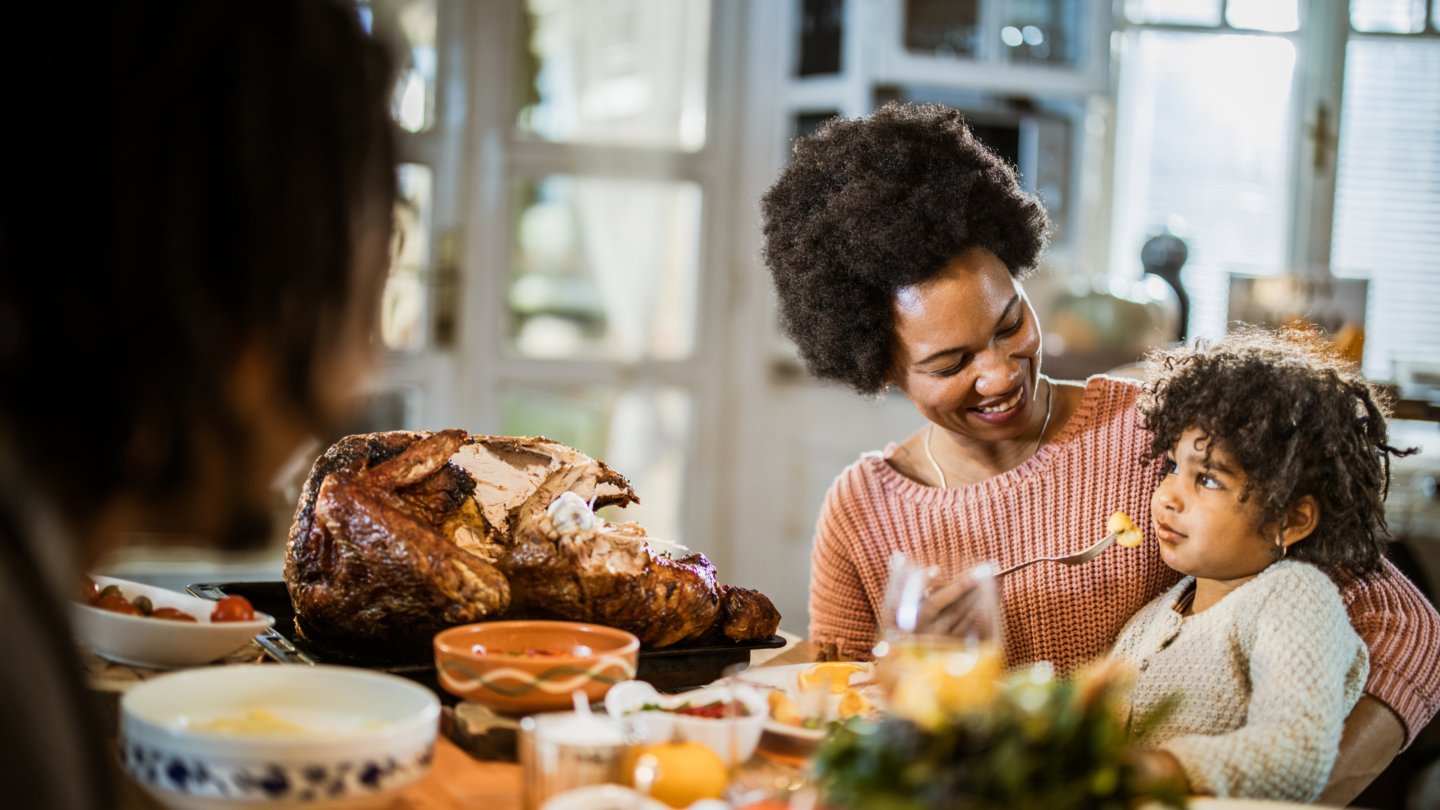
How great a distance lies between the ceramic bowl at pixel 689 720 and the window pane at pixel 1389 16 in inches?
138

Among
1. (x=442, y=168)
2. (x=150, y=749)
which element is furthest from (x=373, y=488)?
(x=442, y=168)

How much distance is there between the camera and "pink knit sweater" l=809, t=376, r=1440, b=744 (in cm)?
162

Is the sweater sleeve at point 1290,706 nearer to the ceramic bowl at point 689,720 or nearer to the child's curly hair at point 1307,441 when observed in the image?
the child's curly hair at point 1307,441

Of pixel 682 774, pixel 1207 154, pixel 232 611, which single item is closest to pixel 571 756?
pixel 682 774

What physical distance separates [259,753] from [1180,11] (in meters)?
3.62

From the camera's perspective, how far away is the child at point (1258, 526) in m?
1.21

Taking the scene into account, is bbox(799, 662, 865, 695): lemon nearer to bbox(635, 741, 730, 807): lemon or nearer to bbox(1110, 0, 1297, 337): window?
bbox(635, 741, 730, 807): lemon

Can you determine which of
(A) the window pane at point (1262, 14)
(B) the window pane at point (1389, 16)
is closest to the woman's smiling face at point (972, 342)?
(A) the window pane at point (1262, 14)

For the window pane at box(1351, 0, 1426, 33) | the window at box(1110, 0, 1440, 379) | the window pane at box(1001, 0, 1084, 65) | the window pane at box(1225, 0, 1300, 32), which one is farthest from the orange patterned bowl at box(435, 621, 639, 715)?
the window pane at box(1351, 0, 1426, 33)

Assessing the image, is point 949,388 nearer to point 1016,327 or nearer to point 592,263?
point 1016,327

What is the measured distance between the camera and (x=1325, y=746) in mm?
1052

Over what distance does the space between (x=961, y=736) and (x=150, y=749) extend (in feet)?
1.87

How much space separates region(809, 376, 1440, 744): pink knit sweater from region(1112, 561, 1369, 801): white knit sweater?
16 centimetres

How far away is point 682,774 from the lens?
886 millimetres
